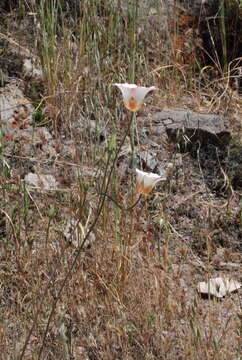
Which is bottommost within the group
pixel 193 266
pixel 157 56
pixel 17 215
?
pixel 193 266

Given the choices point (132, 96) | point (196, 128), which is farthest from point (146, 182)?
point (196, 128)

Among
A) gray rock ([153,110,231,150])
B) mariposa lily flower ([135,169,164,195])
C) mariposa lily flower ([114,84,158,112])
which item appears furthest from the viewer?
gray rock ([153,110,231,150])

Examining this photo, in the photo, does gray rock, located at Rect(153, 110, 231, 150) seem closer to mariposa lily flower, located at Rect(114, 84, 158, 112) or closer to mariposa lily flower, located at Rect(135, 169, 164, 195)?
mariposa lily flower, located at Rect(135, 169, 164, 195)

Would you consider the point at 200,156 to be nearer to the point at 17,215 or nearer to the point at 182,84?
the point at 182,84

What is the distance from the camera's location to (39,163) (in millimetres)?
3260

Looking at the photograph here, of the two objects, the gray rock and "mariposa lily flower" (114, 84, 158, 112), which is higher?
"mariposa lily flower" (114, 84, 158, 112)

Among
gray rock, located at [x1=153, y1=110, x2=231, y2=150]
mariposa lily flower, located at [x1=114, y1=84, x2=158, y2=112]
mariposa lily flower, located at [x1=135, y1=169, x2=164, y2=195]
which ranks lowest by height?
gray rock, located at [x1=153, y1=110, x2=231, y2=150]

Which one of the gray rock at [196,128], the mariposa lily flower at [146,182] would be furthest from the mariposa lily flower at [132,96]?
the gray rock at [196,128]

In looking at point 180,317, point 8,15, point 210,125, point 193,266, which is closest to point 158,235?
point 193,266

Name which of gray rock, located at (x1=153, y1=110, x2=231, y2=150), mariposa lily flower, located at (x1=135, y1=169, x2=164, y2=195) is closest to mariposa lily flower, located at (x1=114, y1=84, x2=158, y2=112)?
mariposa lily flower, located at (x1=135, y1=169, x2=164, y2=195)

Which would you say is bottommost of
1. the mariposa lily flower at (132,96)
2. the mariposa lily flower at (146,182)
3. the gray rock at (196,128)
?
the gray rock at (196,128)

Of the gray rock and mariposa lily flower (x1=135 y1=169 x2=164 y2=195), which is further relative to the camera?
the gray rock

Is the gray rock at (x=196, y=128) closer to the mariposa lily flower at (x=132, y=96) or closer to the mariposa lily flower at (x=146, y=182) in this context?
the mariposa lily flower at (x=146, y=182)

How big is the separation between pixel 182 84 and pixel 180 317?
1.89m
